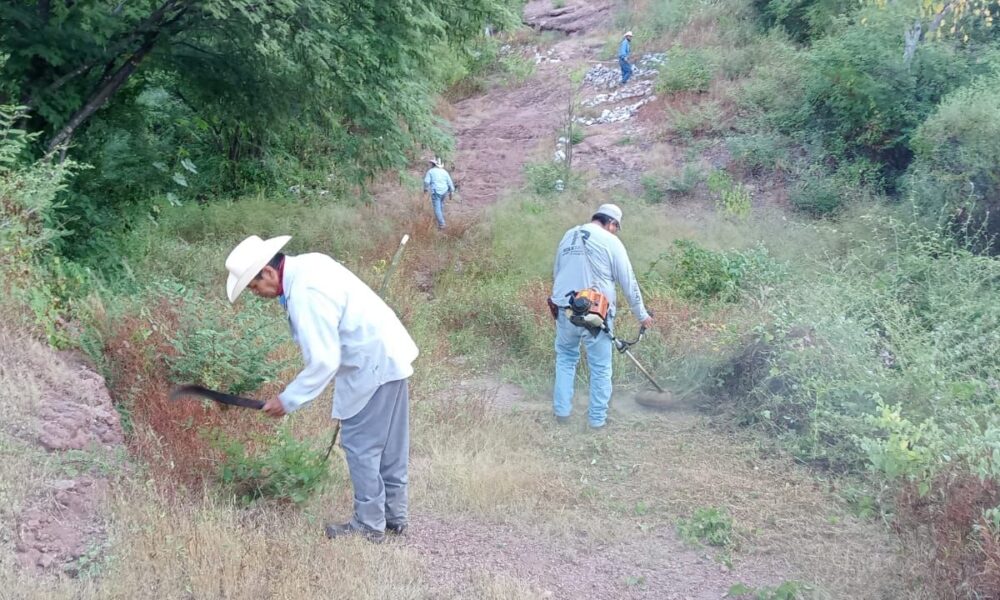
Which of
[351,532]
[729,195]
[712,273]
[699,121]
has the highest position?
[351,532]

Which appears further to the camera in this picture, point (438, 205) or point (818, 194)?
point (438, 205)

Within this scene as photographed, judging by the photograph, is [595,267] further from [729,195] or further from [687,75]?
[687,75]

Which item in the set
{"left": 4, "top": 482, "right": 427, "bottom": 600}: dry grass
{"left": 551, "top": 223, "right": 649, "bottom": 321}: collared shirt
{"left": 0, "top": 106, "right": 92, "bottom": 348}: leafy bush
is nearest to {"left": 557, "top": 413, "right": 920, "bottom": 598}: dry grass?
{"left": 551, "top": 223, "right": 649, "bottom": 321}: collared shirt

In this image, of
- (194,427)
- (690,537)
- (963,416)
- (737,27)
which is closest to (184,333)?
(194,427)

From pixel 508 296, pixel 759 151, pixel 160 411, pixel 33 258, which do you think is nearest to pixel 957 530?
pixel 160 411

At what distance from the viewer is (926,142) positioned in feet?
38.8

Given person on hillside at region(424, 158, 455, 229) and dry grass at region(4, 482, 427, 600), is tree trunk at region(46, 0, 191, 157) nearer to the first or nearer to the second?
person on hillside at region(424, 158, 455, 229)

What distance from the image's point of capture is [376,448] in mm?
4289

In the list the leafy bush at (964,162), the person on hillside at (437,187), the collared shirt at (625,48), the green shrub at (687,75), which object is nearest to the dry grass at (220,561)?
the leafy bush at (964,162)

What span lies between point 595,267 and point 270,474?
3056mm

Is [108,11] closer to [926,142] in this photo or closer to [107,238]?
[107,238]

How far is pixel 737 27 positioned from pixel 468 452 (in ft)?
58.4

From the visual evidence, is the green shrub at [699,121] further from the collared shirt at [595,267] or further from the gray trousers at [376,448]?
the gray trousers at [376,448]

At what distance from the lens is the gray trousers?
425 cm
